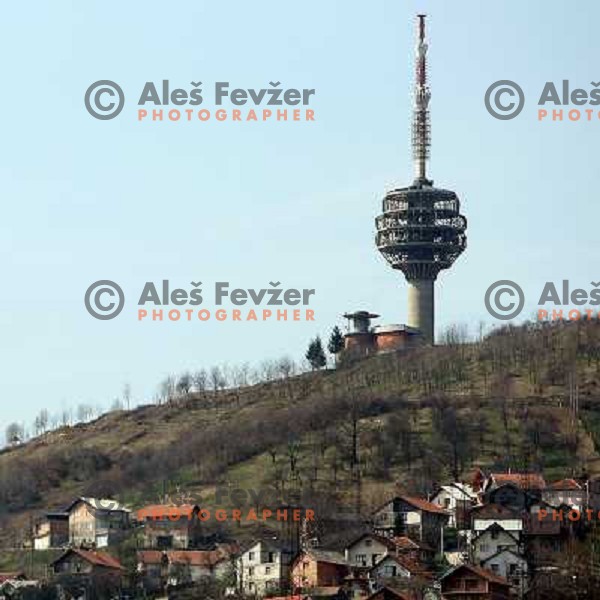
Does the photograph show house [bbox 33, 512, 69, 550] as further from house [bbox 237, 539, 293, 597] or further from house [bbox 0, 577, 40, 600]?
house [bbox 237, 539, 293, 597]

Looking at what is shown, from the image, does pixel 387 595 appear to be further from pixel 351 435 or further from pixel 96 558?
pixel 351 435

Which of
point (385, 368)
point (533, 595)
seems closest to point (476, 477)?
point (533, 595)

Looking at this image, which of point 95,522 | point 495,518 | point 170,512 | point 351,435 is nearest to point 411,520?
point 495,518

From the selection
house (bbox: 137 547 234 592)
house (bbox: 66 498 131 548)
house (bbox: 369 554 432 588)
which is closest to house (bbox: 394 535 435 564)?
house (bbox: 369 554 432 588)

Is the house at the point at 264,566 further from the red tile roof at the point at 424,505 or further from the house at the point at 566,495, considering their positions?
the house at the point at 566,495

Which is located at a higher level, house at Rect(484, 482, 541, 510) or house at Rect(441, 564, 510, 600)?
house at Rect(484, 482, 541, 510)

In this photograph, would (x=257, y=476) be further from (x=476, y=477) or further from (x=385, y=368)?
(x=385, y=368)

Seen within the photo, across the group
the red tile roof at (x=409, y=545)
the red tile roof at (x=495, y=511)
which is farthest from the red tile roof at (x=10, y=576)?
the red tile roof at (x=495, y=511)
